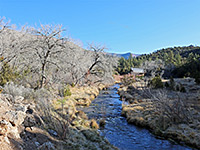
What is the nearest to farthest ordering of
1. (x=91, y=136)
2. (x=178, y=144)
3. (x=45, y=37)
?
(x=91, y=136) < (x=178, y=144) < (x=45, y=37)

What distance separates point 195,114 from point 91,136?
7.40 metres

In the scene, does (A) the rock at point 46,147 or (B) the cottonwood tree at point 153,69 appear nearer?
(A) the rock at point 46,147

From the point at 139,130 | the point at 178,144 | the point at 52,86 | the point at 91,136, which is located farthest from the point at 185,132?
the point at 52,86

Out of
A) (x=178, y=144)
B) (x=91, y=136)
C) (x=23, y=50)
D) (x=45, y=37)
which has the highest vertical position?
(x=45, y=37)

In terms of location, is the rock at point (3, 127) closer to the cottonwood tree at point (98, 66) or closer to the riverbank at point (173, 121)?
the riverbank at point (173, 121)

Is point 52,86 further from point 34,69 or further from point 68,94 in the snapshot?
point 34,69

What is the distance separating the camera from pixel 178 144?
771cm

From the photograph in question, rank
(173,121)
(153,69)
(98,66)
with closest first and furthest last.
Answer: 1. (173,121)
2. (98,66)
3. (153,69)

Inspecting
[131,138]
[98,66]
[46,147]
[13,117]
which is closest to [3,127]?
[13,117]

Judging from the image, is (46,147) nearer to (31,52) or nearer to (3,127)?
(3,127)

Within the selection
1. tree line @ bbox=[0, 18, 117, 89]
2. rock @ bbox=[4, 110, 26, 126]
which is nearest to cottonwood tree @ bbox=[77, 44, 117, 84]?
tree line @ bbox=[0, 18, 117, 89]

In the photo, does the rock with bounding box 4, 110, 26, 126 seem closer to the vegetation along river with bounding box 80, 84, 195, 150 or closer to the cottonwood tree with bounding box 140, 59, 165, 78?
the vegetation along river with bounding box 80, 84, 195, 150

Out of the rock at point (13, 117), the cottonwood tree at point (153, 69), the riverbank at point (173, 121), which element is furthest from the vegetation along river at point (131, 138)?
the cottonwood tree at point (153, 69)

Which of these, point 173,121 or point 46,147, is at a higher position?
point 46,147
